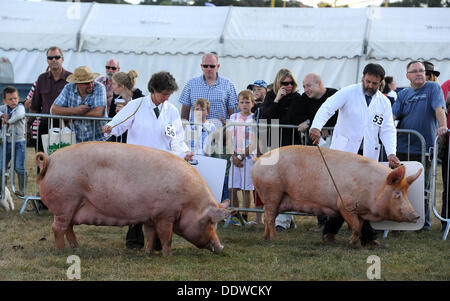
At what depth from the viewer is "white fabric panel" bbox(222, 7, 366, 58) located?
14188mm

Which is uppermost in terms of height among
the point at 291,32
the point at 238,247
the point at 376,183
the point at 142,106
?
the point at 291,32

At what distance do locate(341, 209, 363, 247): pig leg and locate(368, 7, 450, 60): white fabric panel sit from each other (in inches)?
327

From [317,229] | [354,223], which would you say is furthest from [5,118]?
[354,223]

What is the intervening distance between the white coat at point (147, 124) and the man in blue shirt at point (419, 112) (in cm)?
287

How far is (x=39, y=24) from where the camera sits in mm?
15289

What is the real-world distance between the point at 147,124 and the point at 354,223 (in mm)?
2152

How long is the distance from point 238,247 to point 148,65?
912 cm

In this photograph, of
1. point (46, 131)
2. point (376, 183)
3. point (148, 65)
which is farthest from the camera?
point (148, 65)

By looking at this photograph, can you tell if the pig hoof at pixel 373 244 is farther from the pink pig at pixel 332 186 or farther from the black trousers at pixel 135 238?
the black trousers at pixel 135 238

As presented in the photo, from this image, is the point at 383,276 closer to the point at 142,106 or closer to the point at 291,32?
the point at 142,106

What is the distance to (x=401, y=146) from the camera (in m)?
7.45

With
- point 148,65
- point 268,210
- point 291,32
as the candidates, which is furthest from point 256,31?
point 268,210

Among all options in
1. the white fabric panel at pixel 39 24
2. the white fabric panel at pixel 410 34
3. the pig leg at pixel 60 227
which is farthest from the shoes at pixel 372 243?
the white fabric panel at pixel 39 24
